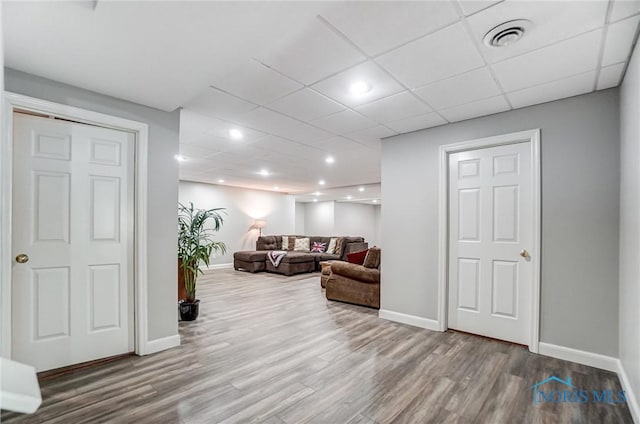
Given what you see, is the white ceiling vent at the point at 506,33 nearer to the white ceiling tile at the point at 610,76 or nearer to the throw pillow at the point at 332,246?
the white ceiling tile at the point at 610,76

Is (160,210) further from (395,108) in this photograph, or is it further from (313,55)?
(395,108)

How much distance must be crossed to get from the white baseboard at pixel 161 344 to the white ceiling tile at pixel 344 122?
8.81 ft

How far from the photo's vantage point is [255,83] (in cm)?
259

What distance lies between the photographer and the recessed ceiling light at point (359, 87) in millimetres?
2568

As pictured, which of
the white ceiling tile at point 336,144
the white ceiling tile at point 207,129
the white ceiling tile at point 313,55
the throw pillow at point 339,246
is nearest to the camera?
the white ceiling tile at point 313,55

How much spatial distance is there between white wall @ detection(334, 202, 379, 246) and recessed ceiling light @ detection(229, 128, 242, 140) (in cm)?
850

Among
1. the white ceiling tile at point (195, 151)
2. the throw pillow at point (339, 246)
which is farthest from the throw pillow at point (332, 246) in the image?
the white ceiling tile at point (195, 151)

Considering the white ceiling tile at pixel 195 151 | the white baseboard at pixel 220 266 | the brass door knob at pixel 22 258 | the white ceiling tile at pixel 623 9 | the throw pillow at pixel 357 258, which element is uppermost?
the white ceiling tile at pixel 623 9

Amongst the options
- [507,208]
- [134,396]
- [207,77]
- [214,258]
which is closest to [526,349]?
[507,208]

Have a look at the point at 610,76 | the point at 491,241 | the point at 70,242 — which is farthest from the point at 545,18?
the point at 70,242

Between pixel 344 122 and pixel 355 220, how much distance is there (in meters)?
10.2

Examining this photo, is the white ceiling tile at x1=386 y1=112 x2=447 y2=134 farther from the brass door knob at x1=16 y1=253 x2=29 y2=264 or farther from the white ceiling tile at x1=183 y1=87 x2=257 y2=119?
the brass door knob at x1=16 y1=253 x2=29 y2=264

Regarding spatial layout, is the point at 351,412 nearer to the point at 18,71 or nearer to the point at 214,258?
the point at 18,71

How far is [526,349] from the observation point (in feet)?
9.91
